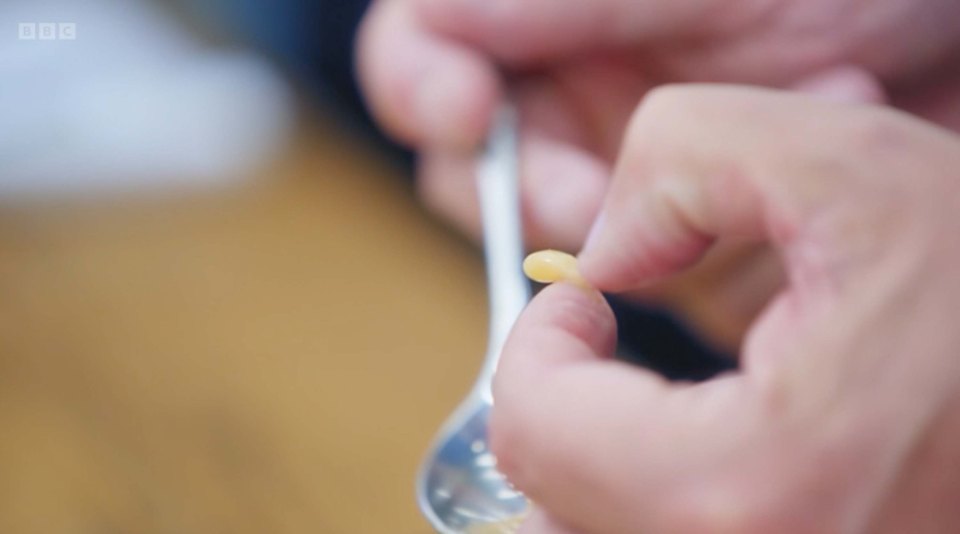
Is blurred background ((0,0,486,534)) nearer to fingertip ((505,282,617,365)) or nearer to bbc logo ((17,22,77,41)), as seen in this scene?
bbc logo ((17,22,77,41))

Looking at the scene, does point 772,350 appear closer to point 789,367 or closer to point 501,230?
point 789,367

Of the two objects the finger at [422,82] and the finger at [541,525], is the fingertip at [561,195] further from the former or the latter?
the finger at [541,525]

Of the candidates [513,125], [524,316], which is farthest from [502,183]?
[524,316]

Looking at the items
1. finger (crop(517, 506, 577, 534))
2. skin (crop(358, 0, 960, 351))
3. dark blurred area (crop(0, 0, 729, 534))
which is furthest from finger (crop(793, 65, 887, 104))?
finger (crop(517, 506, 577, 534))

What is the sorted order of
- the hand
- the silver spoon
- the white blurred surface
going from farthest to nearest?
the white blurred surface, the silver spoon, the hand

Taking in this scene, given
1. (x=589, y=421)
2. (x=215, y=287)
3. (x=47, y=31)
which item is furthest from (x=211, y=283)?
(x=589, y=421)

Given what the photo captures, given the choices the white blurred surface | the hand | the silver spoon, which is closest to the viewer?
the hand
